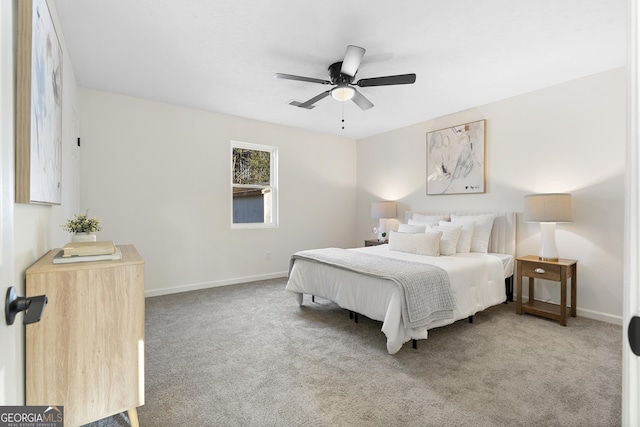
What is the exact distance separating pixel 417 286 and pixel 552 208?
1814 millimetres

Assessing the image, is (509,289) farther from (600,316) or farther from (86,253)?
(86,253)

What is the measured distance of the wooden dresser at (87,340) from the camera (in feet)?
4.26

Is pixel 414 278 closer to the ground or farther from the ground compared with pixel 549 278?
farther from the ground

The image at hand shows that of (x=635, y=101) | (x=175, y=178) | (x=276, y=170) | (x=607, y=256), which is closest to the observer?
(x=635, y=101)

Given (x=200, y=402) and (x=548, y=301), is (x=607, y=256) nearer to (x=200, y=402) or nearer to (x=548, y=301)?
(x=548, y=301)

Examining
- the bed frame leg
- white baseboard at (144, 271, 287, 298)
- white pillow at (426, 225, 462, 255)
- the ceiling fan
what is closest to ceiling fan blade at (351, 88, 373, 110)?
the ceiling fan

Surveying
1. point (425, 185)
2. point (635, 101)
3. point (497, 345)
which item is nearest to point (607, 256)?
point (497, 345)

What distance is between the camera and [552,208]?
315 centimetres

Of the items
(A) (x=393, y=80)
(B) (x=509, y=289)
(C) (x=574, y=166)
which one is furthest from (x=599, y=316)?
(A) (x=393, y=80)

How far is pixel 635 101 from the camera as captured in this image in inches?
20.7

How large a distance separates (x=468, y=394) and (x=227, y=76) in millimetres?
3547

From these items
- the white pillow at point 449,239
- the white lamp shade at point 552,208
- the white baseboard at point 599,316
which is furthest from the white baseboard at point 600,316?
the white pillow at point 449,239

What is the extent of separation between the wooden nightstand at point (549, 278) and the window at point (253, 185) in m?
3.57

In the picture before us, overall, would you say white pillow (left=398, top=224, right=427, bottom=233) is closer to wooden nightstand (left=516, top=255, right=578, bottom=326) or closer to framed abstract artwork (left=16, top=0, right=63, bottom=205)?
wooden nightstand (left=516, top=255, right=578, bottom=326)
